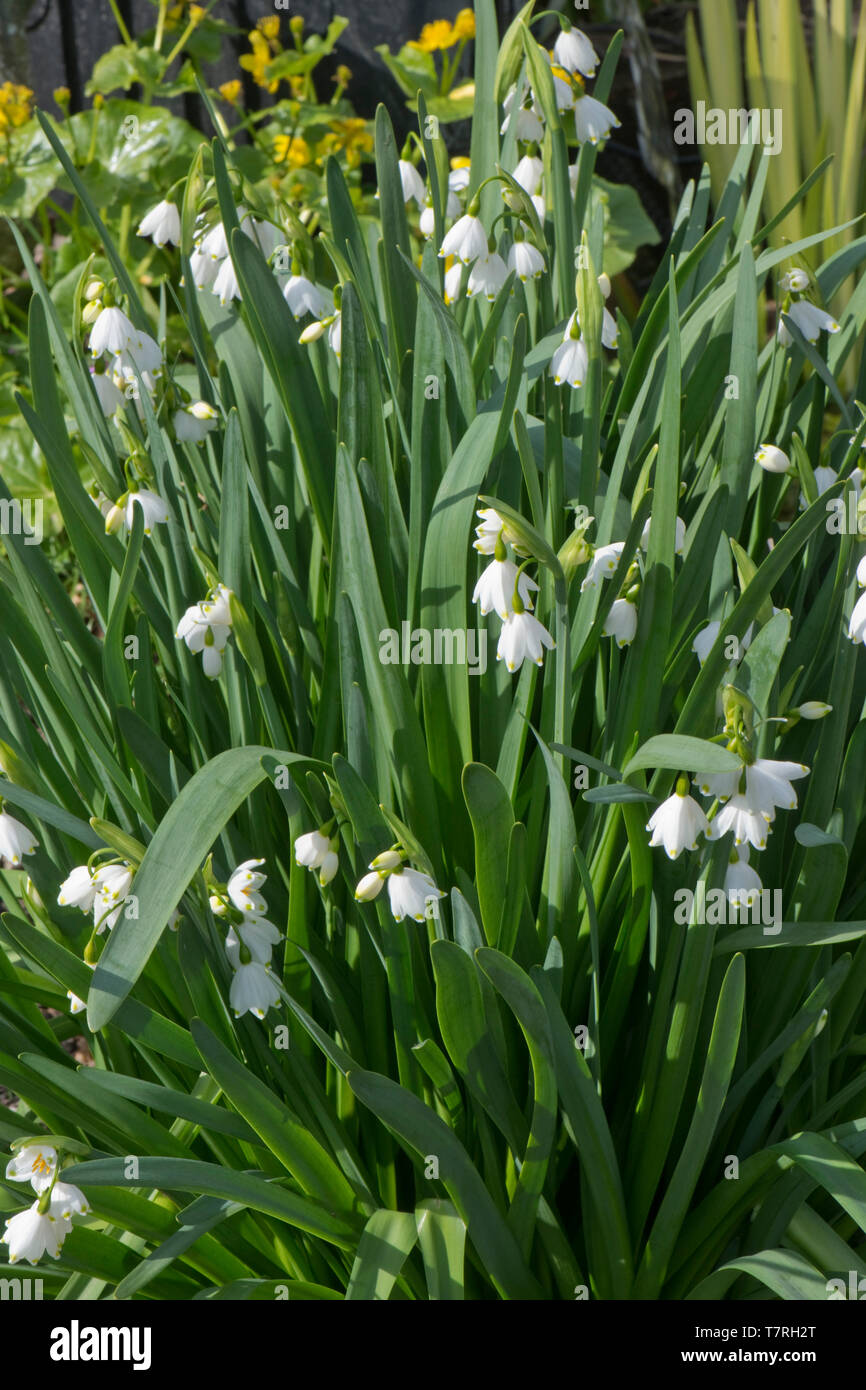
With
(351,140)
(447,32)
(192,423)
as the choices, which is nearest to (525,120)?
(192,423)

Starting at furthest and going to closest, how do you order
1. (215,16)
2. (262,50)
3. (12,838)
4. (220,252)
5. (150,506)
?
(215,16) → (262,50) → (220,252) → (150,506) → (12,838)

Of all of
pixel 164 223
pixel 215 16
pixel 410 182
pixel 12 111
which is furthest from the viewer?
pixel 215 16

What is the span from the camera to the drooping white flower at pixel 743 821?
987 mm

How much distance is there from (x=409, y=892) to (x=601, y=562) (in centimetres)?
43

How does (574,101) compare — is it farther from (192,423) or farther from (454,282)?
(192,423)

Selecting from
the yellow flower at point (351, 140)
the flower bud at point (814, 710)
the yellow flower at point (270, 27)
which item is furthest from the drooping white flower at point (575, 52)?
the yellow flower at point (270, 27)

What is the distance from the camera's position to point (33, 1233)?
102cm

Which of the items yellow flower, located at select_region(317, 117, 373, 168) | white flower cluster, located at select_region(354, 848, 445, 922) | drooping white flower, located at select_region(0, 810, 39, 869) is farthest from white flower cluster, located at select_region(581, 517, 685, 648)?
yellow flower, located at select_region(317, 117, 373, 168)

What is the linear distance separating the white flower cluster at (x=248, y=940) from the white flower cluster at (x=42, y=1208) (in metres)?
0.22

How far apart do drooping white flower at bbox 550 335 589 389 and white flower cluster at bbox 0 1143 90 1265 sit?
3.16 feet

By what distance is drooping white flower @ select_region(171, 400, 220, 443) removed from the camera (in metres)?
1.47

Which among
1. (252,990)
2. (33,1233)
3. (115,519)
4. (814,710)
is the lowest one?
(33,1233)

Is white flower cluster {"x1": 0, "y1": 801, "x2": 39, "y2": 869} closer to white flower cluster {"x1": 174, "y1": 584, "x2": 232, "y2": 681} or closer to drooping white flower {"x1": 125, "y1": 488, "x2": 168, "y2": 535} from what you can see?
white flower cluster {"x1": 174, "y1": 584, "x2": 232, "y2": 681}
